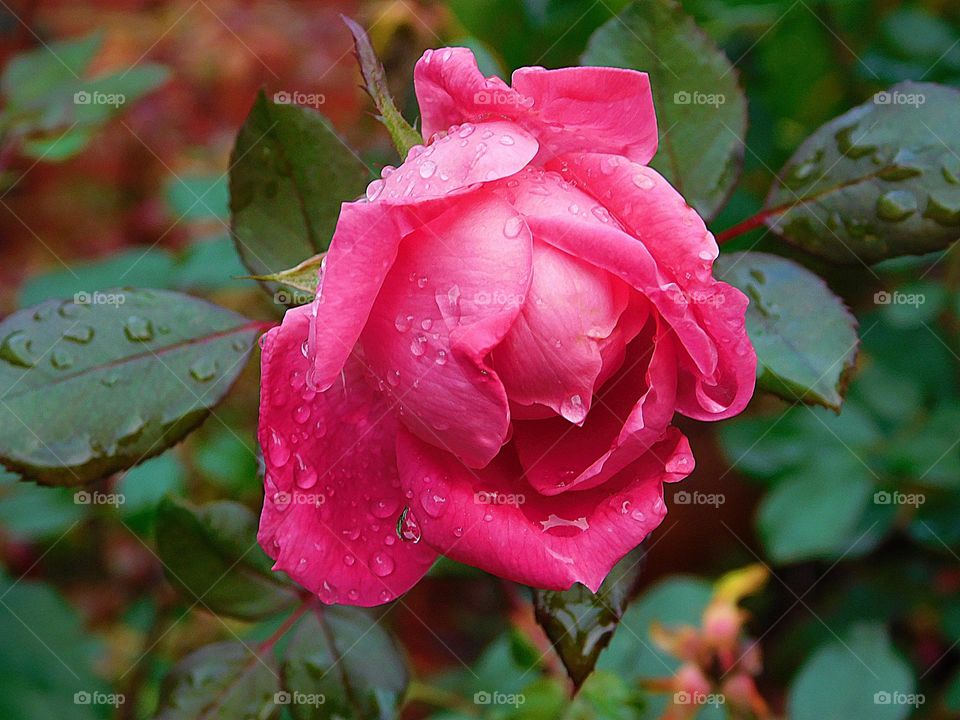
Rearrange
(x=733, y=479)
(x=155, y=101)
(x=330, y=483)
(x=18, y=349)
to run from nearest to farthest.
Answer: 1. (x=330, y=483)
2. (x=18, y=349)
3. (x=733, y=479)
4. (x=155, y=101)

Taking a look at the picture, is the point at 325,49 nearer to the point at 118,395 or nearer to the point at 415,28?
the point at 415,28

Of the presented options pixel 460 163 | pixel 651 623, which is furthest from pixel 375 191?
pixel 651 623

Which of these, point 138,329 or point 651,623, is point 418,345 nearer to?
point 138,329

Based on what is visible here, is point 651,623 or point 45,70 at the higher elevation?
point 45,70

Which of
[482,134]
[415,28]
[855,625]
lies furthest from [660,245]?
[855,625]

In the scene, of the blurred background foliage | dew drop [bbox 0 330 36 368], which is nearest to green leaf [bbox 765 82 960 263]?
the blurred background foliage
